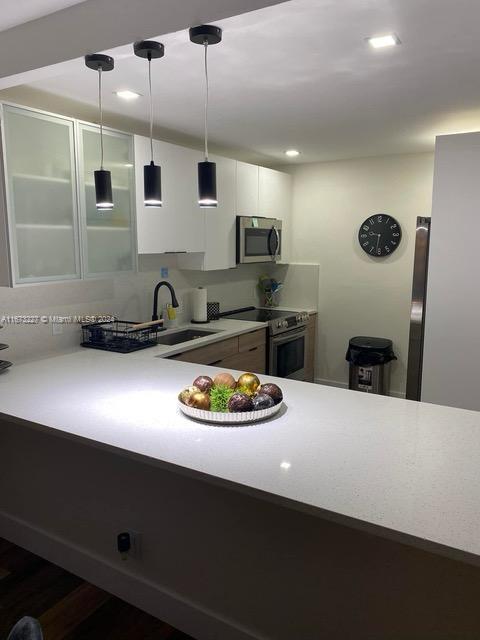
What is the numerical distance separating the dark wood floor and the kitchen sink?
1.65 m

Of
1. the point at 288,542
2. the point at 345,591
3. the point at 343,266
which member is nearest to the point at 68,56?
the point at 288,542

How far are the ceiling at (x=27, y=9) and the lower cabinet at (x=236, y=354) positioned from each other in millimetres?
1908

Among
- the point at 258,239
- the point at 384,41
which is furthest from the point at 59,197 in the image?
the point at 258,239

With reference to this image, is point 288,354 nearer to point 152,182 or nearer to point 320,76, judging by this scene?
point 320,76

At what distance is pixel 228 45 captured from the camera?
1.98 meters

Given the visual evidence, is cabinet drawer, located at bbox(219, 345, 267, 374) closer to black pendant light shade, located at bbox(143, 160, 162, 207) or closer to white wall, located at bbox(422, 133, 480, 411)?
white wall, located at bbox(422, 133, 480, 411)

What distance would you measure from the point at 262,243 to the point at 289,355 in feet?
3.51

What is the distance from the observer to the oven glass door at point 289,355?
4.24 m

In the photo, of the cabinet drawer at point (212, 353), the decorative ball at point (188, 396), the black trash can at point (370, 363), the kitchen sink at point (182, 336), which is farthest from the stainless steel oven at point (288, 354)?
the decorative ball at point (188, 396)

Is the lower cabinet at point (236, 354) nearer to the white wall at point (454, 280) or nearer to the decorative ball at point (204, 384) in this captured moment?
the decorative ball at point (204, 384)

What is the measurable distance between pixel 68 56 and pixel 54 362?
160 centimetres

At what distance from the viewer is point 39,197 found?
245cm

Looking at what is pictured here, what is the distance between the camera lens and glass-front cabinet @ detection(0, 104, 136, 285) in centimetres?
232

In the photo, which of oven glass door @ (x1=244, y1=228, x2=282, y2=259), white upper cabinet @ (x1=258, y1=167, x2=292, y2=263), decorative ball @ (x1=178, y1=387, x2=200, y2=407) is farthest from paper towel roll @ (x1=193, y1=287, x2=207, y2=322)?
decorative ball @ (x1=178, y1=387, x2=200, y2=407)
